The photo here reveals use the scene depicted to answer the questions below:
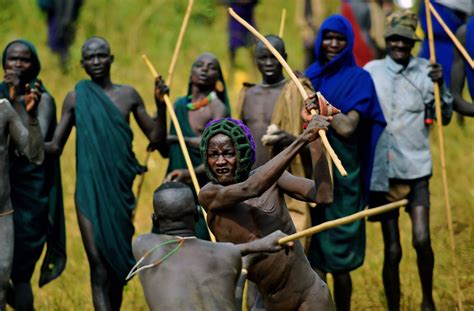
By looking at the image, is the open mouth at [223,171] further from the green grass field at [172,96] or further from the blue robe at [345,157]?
the blue robe at [345,157]

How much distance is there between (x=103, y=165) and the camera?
10.2m

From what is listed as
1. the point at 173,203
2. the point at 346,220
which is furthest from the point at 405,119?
the point at 346,220

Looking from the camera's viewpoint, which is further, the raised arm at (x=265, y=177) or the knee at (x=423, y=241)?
the knee at (x=423, y=241)

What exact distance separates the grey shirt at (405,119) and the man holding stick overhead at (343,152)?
0.21 metres

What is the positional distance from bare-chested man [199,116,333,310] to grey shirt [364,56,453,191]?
2680mm

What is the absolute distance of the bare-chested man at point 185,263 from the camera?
22.8 feet

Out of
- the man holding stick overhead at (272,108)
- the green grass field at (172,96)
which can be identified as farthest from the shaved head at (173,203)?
the man holding stick overhead at (272,108)

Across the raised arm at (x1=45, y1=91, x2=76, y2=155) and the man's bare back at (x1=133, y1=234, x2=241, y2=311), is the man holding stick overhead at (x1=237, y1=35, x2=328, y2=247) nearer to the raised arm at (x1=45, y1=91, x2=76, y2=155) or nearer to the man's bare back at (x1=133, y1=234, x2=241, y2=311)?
the raised arm at (x1=45, y1=91, x2=76, y2=155)

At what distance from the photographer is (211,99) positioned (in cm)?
1076

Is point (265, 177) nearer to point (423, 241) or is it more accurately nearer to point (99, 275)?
point (99, 275)

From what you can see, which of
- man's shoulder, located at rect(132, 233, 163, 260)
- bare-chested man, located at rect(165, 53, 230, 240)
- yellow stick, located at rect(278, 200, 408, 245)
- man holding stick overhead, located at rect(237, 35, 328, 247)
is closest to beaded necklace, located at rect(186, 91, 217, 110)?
bare-chested man, located at rect(165, 53, 230, 240)

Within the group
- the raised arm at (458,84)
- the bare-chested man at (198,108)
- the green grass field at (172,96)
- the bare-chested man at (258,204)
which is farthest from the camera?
the green grass field at (172,96)

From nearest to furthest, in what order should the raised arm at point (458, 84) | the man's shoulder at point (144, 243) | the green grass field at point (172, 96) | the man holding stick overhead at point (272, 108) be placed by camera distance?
the man's shoulder at point (144, 243) < the man holding stick overhead at point (272, 108) < the raised arm at point (458, 84) < the green grass field at point (172, 96)

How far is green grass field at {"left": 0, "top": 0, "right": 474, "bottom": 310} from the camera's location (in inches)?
429
